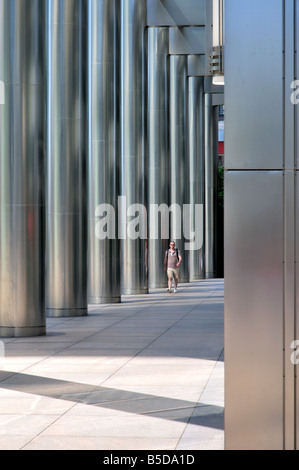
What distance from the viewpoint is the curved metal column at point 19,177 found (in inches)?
685

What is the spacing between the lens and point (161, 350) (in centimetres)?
1523

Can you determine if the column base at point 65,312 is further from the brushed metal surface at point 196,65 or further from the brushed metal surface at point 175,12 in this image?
the brushed metal surface at point 196,65

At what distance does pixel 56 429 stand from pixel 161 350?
6.65 metres

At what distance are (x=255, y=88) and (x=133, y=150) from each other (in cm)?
2616

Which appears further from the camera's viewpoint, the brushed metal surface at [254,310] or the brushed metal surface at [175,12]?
the brushed metal surface at [175,12]

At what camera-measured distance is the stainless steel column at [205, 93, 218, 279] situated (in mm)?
55219

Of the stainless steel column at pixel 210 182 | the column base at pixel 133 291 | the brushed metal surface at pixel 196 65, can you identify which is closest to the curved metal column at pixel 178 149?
the brushed metal surface at pixel 196 65

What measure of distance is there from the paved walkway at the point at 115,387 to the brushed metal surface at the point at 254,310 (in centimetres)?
85

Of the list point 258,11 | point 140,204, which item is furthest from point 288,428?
point 140,204

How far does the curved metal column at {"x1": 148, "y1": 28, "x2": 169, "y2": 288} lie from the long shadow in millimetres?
26088

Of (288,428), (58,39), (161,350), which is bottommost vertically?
(161,350)

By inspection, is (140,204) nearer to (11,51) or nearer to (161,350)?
(11,51)

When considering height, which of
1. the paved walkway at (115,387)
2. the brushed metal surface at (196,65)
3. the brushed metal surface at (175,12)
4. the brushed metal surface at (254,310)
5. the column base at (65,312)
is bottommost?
the column base at (65,312)
